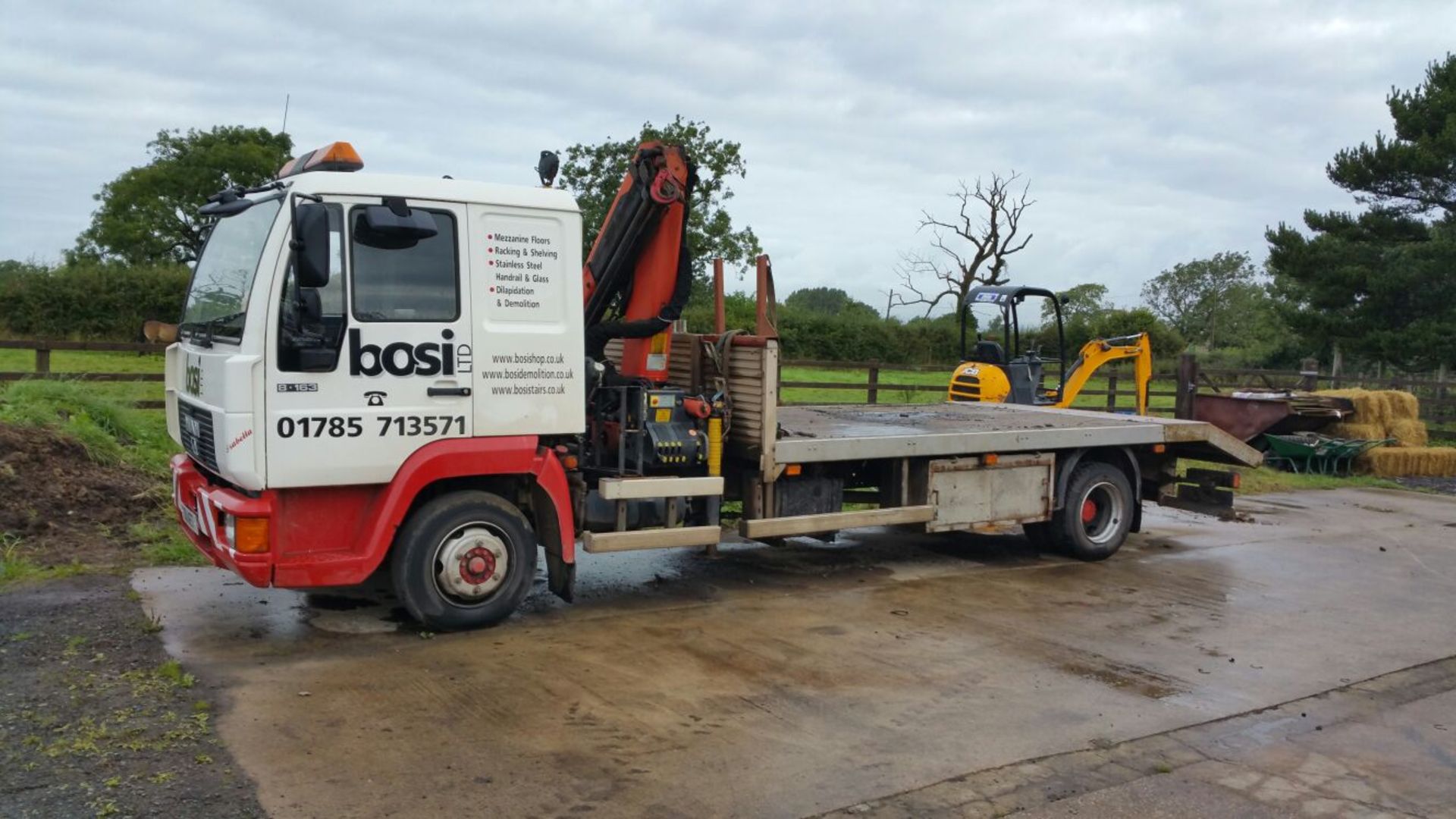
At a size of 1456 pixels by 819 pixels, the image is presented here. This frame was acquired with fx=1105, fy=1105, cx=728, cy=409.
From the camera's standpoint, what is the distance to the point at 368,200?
5.91 metres

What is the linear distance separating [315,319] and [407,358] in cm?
52

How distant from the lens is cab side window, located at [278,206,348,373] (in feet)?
18.7

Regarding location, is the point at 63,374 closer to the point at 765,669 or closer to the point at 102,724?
the point at 102,724

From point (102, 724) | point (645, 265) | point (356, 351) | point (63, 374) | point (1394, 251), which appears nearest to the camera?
point (102, 724)

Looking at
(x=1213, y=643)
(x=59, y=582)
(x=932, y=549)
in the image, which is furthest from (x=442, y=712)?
(x=932, y=549)

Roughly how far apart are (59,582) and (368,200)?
345 cm

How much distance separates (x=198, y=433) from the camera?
6.26 meters

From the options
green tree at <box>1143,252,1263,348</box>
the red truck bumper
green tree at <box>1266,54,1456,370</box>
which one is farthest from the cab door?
green tree at <box>1143,252,1263,348</box>

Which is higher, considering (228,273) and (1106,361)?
(228,273)

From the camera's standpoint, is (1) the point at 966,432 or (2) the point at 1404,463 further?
(2) the point at 1404,463

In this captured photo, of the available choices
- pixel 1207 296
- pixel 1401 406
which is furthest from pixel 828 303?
pixel 1401 406

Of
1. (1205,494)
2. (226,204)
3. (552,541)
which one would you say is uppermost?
(226,204)

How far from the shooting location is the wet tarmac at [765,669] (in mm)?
4512

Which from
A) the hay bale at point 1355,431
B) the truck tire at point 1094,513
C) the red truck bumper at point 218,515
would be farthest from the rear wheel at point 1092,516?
the hay bale at point 1355,431
